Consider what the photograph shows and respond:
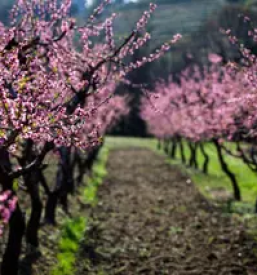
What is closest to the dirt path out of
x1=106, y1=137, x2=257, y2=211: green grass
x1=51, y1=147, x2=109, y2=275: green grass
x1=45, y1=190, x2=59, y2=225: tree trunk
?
x1=51, y1=147, x2=109, y2=275: green grass

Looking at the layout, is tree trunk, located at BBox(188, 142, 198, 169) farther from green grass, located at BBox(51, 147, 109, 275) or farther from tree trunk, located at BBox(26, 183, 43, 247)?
tree trunk, located at BBox(26, 183, 43, 247)

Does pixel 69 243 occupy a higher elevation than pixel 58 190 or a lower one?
lower

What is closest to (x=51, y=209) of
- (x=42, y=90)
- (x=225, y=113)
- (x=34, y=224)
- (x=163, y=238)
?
(x=34, y=224)

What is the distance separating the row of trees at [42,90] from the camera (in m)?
7.50

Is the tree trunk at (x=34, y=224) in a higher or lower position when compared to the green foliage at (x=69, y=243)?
higher

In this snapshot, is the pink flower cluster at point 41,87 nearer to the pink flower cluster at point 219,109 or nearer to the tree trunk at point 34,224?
the pink flower cluster at point 219,109

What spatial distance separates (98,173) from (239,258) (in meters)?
21.4

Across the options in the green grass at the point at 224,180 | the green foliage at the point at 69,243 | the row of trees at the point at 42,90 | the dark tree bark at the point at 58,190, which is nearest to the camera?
the row of trees at the point at 42,90

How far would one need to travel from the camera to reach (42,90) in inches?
321

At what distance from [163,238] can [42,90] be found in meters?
10.0

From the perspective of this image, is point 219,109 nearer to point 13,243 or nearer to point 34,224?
point 34,224

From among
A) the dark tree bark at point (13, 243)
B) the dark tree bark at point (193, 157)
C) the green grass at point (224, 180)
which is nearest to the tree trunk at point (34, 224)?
the dark tree bark at point (13, 243)

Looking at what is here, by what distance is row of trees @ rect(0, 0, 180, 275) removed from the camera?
7.50 meters

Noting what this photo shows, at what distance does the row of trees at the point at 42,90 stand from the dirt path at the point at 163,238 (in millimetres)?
2526
